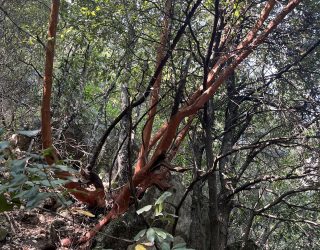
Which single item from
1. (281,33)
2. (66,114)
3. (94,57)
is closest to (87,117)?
(66,114)

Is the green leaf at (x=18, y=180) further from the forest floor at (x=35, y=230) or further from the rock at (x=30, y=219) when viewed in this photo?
the rock at (x=30, y=219)

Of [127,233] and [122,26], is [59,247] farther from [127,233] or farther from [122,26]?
[122,26]

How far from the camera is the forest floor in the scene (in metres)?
5.10

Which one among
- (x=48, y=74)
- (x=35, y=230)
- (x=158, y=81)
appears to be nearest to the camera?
(x=48, y=74)

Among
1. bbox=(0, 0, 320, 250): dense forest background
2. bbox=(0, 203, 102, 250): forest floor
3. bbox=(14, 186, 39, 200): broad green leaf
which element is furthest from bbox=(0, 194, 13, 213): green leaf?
bbox=(0, 203, 102, 250): forest floor

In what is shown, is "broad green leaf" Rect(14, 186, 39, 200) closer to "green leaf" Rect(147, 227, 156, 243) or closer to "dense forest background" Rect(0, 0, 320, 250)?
"green leaf" Rect(147, 227, 156, 243)

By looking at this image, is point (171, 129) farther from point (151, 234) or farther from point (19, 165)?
point (19, 165)

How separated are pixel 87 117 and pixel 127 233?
433 cm

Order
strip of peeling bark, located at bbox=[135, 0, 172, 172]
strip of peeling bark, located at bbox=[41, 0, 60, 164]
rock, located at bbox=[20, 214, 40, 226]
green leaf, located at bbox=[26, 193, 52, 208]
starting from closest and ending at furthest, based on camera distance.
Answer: green leaf, located at bbox=[26, 193, 52, 208]
strip of peeling bark, located at bbox=[41, 0, 60, 164]
strip of peeling bark, located at bbox=[135, 0, 172, 172]
rock, located at bbox=[20, 214, 40, 226]

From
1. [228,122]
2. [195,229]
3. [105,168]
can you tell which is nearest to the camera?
[195,229]

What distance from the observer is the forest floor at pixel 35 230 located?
16.7 feet

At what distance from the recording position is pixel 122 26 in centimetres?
564

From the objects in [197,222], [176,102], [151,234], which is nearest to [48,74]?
[176,102]

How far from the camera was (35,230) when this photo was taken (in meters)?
5.71
